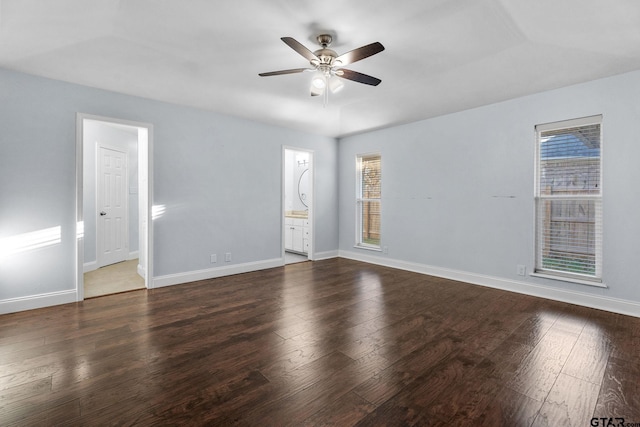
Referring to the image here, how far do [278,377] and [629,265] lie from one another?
12.2 feet

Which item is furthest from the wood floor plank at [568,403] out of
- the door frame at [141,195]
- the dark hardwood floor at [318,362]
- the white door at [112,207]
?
the white door at [112,207]

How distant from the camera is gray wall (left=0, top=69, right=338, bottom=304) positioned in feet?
10.4

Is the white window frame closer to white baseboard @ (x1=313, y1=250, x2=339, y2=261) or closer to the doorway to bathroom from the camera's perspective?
white baseboard @ (x1=313, y1=250, x2=339, y2=261)

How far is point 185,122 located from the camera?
4277 mm

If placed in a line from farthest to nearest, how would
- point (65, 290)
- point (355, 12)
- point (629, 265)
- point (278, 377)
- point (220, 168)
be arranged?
point (220, 168) < point (65, 290) < point (629, 265) < point (355, 12) < point (278, 377)

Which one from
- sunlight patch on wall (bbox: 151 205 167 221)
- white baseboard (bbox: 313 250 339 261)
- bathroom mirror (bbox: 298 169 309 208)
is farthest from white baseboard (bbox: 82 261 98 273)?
bathroom mirror (bbox: 298 169 309 208)

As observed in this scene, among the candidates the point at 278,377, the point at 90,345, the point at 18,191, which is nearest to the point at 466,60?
the point at 278,377

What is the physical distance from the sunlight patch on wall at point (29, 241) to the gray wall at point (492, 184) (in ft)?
15.2

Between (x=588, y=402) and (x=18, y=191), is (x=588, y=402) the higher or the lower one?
A: the lower one

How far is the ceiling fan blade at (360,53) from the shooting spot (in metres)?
2.18

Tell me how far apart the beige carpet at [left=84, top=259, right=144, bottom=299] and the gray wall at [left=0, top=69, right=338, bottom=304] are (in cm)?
43

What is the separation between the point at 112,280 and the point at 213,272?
4.76 feet

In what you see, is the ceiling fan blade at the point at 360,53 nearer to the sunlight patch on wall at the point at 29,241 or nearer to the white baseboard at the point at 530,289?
the white baseboard at the point at 530,289

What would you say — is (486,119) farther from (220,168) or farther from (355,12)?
(220,168)
